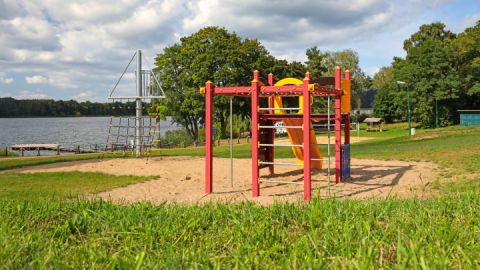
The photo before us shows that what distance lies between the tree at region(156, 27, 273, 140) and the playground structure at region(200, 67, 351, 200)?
27.0m

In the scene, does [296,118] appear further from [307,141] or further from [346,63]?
[346,63]

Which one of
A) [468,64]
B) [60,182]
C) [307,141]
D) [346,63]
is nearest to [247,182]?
[307,141]

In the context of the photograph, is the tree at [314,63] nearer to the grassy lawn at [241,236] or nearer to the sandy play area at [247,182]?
the sandy play area at [247,182]

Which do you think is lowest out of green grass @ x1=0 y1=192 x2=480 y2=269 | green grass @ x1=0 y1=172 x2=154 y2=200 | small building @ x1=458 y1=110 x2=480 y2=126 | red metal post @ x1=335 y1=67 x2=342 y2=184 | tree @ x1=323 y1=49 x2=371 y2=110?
green grass @ x1=0 y1=172 x2=154 y2=200

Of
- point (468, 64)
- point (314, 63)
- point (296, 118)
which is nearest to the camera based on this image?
point (296, 118)

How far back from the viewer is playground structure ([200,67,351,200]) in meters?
9.12

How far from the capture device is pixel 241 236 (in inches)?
134

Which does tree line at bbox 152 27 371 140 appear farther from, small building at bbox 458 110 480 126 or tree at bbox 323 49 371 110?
tree at bbox 323 49 371 110

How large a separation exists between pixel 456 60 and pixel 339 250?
179 feet

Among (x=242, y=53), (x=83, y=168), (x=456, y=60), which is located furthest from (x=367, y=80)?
(x=83, y=168)

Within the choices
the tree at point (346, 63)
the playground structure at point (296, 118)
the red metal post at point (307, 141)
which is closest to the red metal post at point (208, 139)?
the playground structure at point (296, 118)

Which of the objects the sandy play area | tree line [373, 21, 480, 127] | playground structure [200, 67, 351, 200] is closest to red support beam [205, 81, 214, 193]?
playground structure [200, 67, 351, 200]

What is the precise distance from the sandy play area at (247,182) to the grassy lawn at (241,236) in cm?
322

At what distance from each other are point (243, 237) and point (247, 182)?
8.78 meters
